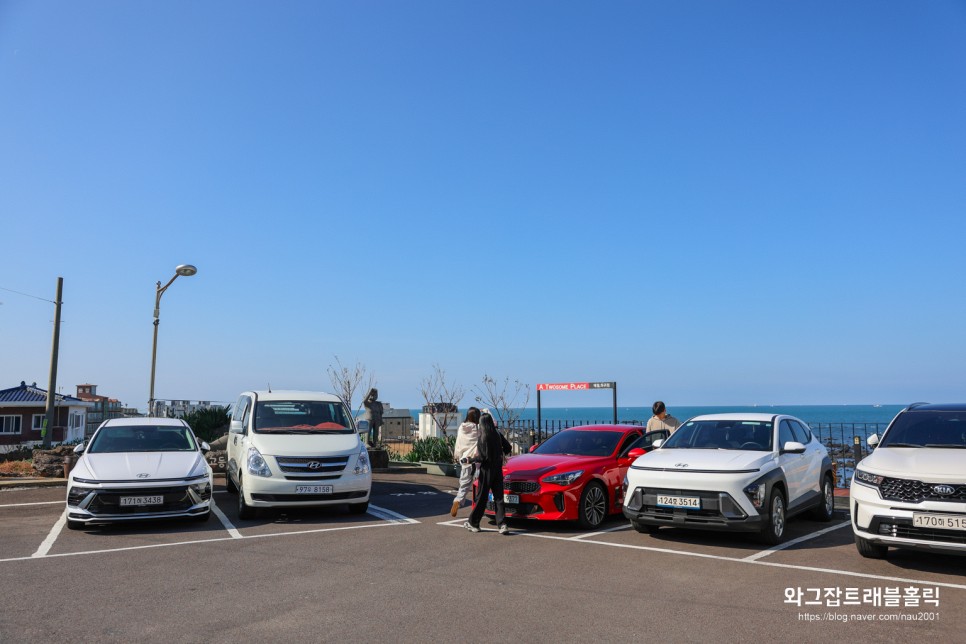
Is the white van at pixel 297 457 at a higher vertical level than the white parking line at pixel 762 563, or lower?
higher

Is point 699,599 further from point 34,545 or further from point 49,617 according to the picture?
point 34,545

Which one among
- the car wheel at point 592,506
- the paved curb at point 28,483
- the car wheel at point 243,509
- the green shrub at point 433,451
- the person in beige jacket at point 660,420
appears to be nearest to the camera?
the car wheel at point 592,506

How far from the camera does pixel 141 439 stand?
11273 mm

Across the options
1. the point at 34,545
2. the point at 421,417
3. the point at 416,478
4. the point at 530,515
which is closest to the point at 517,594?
the point at 530,515

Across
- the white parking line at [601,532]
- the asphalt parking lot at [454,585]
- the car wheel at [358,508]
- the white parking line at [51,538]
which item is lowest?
the white parking line at [51,538]

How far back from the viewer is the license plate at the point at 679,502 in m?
8.46

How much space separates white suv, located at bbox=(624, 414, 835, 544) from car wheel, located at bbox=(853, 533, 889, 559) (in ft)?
3.42

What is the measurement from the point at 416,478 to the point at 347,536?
25.3 feet

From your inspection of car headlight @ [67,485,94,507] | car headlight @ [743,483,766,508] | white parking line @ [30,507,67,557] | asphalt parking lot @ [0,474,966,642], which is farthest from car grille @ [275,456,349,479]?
car headlight @ [743,483,766,508]

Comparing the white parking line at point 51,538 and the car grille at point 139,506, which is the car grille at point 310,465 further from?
the white parking line at point 51,538

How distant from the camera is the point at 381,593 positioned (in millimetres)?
6512

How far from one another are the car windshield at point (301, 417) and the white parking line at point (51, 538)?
2.87m

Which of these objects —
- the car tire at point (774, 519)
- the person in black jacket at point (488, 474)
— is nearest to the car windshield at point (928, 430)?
the car tire at point (774, 519)

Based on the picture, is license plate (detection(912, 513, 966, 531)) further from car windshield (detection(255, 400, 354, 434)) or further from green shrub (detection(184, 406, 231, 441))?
green shrub (detection(184, 406, 231, 441))
